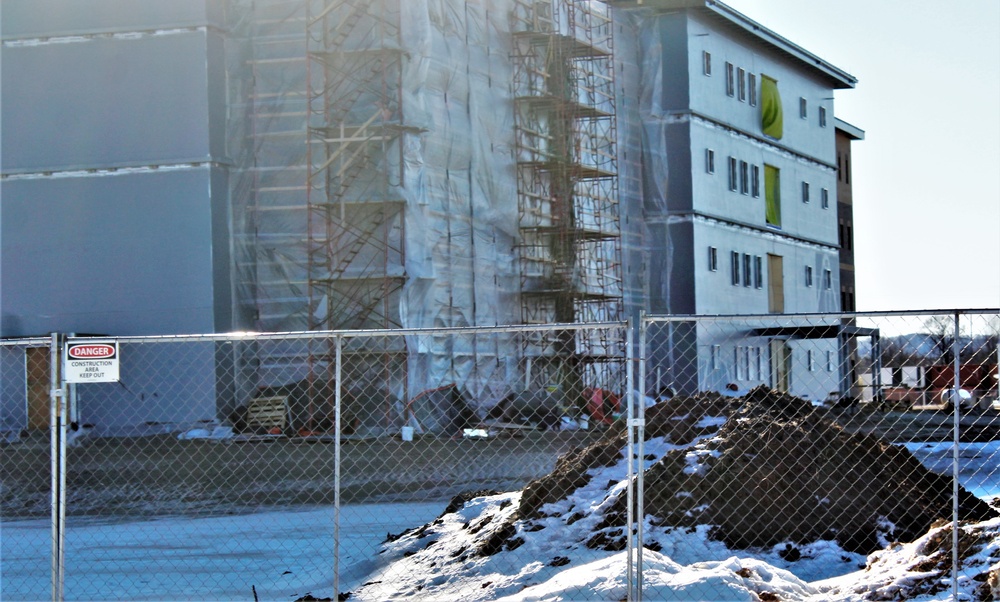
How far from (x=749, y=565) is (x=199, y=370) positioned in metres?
24.1

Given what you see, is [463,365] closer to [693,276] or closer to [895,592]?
[693,276]

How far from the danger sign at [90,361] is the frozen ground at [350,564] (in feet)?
12.8

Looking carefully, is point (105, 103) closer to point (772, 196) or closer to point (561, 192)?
point (561, 192)

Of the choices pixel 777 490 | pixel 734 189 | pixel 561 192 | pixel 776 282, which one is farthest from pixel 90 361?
pixel 776 282

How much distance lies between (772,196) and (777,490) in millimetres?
43117

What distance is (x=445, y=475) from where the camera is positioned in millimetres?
26297

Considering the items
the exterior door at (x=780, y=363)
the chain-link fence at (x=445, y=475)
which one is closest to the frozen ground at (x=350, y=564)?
the chain-link fence at (x=445, y=475)

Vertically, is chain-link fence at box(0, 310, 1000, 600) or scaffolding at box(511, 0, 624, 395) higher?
scaffolding at box(511, 0, 624, 395)

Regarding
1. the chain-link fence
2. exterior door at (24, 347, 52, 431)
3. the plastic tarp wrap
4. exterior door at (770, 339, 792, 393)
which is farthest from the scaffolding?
exterior door at (24, 347, 52, 431)

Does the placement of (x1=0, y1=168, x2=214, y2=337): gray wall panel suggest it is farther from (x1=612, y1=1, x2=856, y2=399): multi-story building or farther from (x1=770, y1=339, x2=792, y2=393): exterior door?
(x1=770, y1=339, x2=792, y2=393): exterior door

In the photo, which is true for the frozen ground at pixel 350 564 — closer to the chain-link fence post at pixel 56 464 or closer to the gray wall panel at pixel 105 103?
the chain-link fence post at pixel 56 464

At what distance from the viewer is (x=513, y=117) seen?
126 ft

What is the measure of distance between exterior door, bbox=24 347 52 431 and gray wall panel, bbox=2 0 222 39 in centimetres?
902

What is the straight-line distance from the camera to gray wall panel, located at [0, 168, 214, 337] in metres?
33.7
